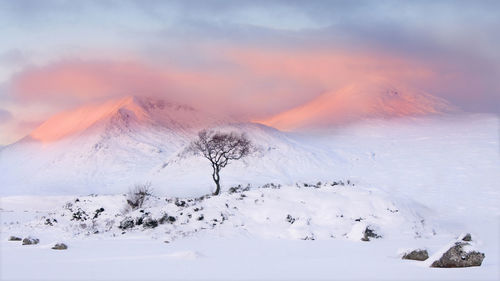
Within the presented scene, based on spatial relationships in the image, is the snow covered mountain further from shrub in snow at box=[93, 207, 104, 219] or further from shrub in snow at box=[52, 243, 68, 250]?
shrub in snow at box=[52, 243, 68, 250]

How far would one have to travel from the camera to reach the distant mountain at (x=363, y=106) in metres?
110

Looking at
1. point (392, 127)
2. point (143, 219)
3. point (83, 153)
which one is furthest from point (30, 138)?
point (143, 219)

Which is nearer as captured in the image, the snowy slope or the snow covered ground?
the snow covered ground

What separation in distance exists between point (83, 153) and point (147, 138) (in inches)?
529

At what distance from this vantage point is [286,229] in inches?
940

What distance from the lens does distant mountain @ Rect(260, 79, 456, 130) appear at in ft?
360

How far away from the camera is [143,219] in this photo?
82.5 feet

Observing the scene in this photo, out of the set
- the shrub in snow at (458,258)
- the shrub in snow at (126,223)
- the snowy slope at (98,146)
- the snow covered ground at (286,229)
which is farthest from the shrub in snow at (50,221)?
the snowy slope at (98,146)

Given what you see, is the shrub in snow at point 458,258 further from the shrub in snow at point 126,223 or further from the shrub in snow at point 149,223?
the shrub in snow at point 126,223

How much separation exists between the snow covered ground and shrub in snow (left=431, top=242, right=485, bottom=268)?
0.27 m

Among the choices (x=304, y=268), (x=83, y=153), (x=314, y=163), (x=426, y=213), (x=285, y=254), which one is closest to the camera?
(x=304, y=268)

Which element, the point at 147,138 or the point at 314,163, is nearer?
the point at 314,163

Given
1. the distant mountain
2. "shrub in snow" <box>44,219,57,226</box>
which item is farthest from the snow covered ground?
the distant mountain

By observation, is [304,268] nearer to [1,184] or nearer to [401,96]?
[1,184]
